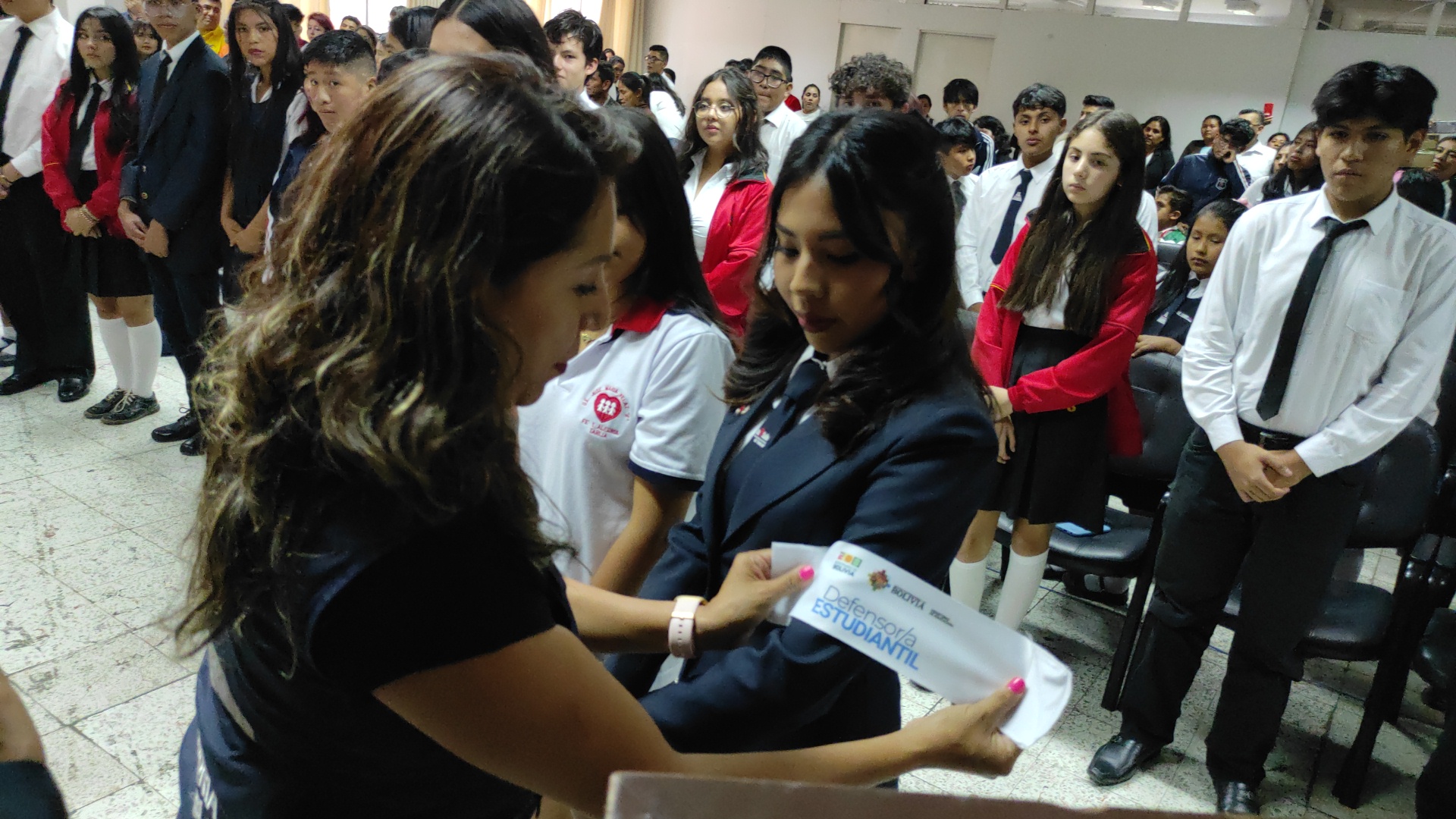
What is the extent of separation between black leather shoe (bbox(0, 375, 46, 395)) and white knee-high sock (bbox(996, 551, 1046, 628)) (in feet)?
14.3

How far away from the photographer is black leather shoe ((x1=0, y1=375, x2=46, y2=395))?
4.14 meters

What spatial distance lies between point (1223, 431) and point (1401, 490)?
566mm

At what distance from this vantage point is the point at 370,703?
0.67 metres

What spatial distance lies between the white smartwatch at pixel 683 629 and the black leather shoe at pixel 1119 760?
1695 millimetres

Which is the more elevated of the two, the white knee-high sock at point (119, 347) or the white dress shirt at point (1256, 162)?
the white dress shirt at point (1256, 162)

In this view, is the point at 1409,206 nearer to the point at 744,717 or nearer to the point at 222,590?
the point at 744,717

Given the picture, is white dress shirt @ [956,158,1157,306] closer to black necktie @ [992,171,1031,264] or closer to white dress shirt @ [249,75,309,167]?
black necktie @ [992,171,1031,264]

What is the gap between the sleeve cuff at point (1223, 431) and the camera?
2.10 metres

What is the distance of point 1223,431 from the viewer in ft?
6.92

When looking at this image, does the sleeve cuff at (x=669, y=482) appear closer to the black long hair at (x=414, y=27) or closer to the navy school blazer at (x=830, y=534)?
the navy school blazer at (x=830, y=534)

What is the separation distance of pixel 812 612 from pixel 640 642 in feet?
1.01

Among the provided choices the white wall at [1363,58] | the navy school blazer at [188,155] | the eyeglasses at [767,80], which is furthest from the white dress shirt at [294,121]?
the white wall at [1363,58]

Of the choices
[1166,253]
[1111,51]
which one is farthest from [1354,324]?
[1111,51]

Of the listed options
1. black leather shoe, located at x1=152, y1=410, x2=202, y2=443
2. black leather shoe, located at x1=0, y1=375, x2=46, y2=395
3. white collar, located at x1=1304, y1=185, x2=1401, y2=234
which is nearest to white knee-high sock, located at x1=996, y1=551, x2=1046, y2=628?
white collar, located at x1=1304, y1=185, x2=1401, y2=234
